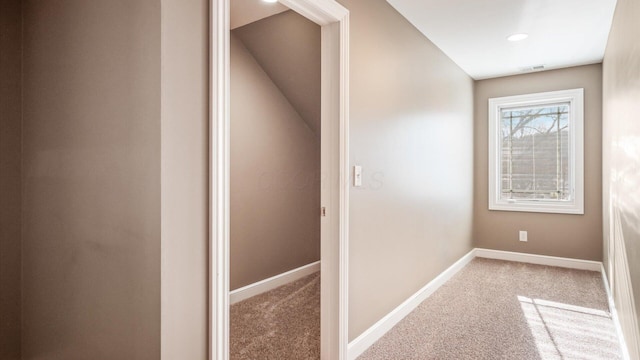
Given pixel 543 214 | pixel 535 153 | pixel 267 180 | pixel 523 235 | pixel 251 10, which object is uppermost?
pixel 251 10

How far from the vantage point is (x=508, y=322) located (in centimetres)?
272

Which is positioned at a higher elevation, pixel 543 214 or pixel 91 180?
pixel 91 180

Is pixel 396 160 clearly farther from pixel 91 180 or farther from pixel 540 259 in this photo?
pixel 540 259

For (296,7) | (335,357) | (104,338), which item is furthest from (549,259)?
Answer: (104,338)

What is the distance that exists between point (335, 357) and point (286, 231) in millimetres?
1719

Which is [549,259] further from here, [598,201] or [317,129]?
[317,129]

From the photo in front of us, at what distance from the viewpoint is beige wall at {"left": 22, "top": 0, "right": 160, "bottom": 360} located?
4.23ft

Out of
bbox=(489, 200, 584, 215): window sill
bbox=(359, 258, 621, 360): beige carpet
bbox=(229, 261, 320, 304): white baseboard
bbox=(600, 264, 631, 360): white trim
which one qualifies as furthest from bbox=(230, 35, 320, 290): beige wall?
bbox=(600, 264, 631, 360): white trim

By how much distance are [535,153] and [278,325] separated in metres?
3.80

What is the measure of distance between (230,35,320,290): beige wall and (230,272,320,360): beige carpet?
0.26m

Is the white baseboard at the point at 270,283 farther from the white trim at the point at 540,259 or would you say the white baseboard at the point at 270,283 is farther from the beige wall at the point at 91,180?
the white trim at the point at 540,259

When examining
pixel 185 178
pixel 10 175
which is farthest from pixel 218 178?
pixel 10 175

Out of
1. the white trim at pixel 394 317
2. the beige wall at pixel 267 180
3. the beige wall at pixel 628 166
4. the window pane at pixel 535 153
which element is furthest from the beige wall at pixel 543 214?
the beige wall at pixel 267 180

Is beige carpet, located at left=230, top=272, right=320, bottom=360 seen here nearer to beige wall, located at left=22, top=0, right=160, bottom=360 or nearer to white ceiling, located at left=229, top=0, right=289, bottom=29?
beige wall, located at left=22, top=0, right=160, bottom=360
